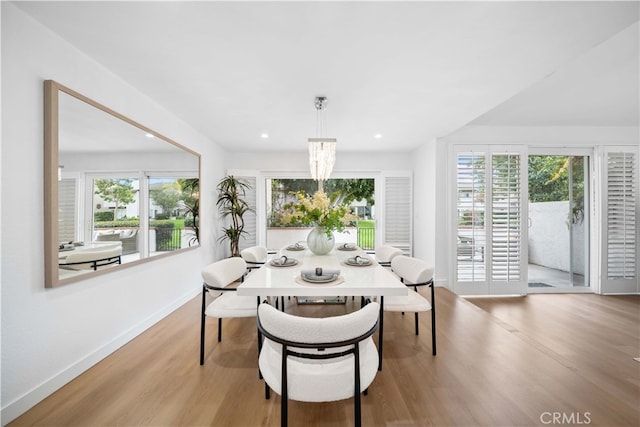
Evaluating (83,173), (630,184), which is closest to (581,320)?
(630,184)

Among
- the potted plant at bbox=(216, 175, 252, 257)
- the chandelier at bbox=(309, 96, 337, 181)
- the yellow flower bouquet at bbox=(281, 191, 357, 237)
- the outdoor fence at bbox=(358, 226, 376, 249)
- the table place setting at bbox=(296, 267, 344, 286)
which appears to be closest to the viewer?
the table place setting at bbox=(296, 267, 344, 286)

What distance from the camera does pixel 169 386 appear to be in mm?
1786

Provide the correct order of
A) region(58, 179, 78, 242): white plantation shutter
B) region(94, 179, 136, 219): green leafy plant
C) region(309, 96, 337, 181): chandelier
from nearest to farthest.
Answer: region(58, 179, 78, 242): white plantation shutter → region(94, 179, 136, 219): green leafy plant → region(309, 96, 337, 181): chandelier

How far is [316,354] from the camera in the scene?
1105mm

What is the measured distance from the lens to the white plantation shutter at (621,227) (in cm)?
390

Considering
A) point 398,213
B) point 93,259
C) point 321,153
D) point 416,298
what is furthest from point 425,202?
point 93,259

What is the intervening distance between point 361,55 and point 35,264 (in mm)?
2565

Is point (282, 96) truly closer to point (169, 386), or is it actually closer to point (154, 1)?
point (154, 1)

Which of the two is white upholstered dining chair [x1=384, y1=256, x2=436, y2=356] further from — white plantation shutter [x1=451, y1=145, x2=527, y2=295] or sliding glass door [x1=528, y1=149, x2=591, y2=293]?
sliding glass door [x1=528, y1=149, x2=591, y2=293]

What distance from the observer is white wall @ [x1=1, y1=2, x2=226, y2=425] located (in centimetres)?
148

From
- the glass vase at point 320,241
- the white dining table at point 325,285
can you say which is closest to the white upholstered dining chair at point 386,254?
the glass vase at point 320,241

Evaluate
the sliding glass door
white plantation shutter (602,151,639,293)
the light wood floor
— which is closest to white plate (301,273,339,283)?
the light wood floor
